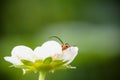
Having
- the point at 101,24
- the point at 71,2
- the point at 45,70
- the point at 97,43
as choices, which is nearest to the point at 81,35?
the point at 97,43

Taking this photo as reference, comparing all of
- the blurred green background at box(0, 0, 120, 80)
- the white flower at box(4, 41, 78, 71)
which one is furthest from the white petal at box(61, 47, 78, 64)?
the blurred green background at box(0, 0, 120, 80)

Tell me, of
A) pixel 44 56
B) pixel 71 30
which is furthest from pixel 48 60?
pixel 71 30

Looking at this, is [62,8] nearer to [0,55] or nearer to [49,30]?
[49,30]

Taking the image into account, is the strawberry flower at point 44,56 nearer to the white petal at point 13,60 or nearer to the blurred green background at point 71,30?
the white petal at point 13,60

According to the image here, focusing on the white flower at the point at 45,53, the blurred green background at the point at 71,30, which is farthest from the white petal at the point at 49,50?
the blurred green background at the point at 71,30

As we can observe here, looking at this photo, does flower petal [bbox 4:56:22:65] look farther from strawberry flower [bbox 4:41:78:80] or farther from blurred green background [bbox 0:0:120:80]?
blurred green background [bbox 0:0:120:80]

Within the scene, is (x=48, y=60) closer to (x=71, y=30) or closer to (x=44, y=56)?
(x=44, y=56)

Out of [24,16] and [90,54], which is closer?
[90,54]
